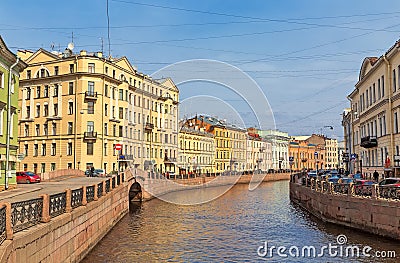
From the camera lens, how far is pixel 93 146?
50906mm

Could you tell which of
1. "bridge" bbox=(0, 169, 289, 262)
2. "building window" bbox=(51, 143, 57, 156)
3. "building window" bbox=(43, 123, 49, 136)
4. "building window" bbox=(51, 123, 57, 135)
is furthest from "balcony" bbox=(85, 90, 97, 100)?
"bridge" bbox=(0, 169, 289, 262)

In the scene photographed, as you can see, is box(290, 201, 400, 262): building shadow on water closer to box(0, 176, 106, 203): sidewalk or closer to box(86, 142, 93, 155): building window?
box(0, 176, 106, 203): sidewalk

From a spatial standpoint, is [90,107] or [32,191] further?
[90,107]

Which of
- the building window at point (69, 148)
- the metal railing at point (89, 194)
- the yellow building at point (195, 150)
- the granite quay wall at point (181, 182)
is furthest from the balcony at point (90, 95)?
the metal railing at point (89, 194)

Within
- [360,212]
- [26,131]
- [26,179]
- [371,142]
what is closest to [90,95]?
[26,131]

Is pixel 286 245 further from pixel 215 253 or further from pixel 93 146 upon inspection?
pixel 93 146

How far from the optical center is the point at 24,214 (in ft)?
35.8

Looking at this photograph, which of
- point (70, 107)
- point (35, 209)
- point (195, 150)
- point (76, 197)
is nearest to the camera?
point (35, 209)

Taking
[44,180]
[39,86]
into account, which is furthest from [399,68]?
[39,86]

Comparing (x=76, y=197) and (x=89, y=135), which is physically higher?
(x=89, y=135)

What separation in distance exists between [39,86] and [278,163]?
2475 inches

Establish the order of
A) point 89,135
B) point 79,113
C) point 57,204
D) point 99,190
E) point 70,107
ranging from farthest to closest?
point 70,107 → point 79,113 → point 89,135 → point 99,190 → point 57,204

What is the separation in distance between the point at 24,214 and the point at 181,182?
4591 centimetres

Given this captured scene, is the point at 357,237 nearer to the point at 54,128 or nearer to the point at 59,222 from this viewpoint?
the point at 59,222
